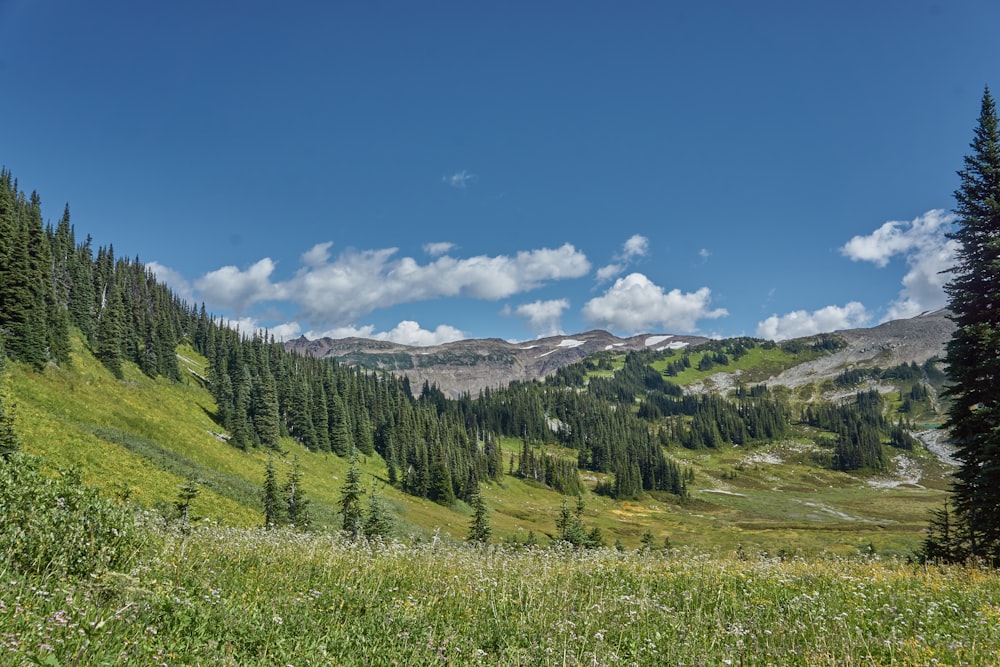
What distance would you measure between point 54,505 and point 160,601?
2.67 metres

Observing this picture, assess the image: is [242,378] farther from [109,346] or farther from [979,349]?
[979,349]

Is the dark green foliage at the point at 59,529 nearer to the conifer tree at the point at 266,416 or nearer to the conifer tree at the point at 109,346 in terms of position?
the conifer tree at the point at 109,346

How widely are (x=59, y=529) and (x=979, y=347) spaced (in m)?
25.2

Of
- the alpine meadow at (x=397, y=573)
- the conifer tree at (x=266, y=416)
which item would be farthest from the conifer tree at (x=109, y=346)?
the conifer tree at (x=266, y=416)

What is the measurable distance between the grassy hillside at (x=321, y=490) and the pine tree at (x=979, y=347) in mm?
5961

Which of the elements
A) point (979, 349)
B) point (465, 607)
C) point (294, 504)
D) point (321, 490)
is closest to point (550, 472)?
point (321, 490)

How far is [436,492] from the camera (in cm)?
9488

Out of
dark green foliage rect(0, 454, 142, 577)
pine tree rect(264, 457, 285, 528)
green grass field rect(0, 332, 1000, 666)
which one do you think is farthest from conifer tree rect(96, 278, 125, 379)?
dark green foliage rect(0, 454, 142, 577)

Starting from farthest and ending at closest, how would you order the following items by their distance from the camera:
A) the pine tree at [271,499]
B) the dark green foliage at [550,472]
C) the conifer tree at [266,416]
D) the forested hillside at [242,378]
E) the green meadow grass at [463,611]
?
the dark green foliage at [550,472], the conifer tree at [266,416], the forested hillside at [242,378], the pine tree at [271,499], the green meadow grass at [463,611]

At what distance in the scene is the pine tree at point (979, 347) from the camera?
1661cm

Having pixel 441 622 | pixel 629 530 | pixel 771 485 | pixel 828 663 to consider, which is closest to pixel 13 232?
pixel 441 622

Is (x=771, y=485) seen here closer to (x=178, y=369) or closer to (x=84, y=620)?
(x=178, y=369)

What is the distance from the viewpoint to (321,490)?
65.7m

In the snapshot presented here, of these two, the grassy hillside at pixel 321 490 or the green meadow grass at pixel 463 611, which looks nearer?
the green meadow grass at pixel 463 611
